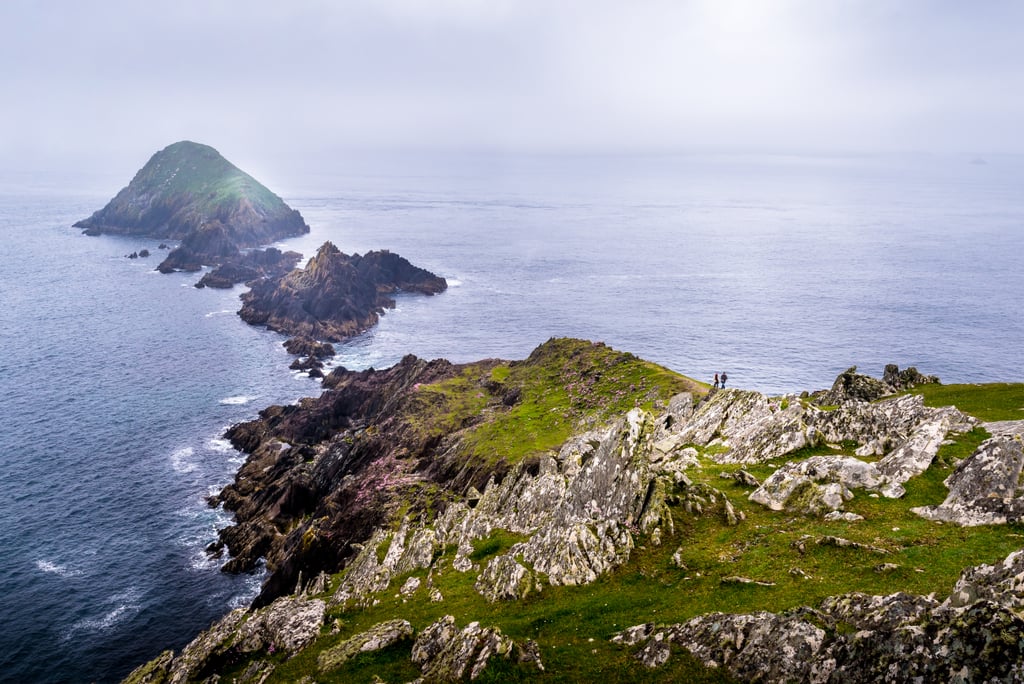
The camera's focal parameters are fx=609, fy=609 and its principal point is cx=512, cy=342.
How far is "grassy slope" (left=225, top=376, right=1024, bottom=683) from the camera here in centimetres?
2244

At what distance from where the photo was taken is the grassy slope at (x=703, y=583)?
22.4 metres

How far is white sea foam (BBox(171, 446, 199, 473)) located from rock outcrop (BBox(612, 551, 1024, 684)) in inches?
3308

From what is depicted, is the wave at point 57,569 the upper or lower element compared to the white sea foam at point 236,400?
lower

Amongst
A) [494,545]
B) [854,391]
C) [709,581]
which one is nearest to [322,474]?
[494,545]

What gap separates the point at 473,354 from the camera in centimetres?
13875

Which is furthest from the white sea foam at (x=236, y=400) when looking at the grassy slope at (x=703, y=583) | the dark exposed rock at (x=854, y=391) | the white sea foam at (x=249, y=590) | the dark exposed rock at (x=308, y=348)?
the dark exposed rock at (x=854, y=391)

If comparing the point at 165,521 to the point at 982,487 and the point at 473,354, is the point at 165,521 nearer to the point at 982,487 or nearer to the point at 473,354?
the point at 473,354

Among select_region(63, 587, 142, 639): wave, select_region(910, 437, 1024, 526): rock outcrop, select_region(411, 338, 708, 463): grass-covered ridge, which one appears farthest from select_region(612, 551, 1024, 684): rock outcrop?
select_region(63, 587, 142, 639): wave

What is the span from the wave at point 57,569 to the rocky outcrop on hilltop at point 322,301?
89.5 metres

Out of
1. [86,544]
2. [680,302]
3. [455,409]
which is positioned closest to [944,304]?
[680,302]

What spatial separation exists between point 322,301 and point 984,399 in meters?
149

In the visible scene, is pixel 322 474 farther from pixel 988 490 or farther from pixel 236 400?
pixel 988 490

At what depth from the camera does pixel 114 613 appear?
61.0m

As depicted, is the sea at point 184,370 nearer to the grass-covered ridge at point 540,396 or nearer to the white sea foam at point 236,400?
the white sea foam at point 236,400
